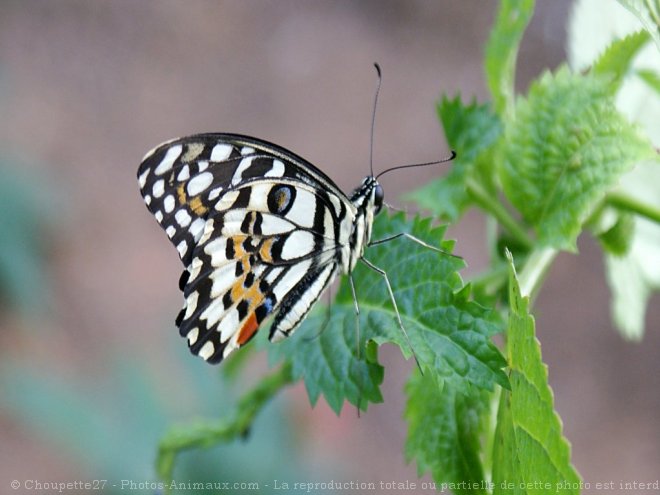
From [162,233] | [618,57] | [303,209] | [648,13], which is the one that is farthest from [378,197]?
[162,233]

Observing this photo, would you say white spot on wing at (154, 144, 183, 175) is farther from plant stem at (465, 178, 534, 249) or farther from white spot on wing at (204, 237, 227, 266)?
plant stem at (465, 178, 534, 249)

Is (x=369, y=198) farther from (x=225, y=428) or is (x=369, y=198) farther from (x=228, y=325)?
(x=225, y=428)

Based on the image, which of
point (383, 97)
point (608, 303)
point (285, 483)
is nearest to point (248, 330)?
point (285, 483)

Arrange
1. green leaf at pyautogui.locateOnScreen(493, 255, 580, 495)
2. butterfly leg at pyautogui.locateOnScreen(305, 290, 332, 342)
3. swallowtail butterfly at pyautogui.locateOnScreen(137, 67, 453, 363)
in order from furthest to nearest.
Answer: swallowtail butterfly at pyautogui.locateOnScreen(137, 67, 453, 363), butterfly leg at pyautogui.locateOnScreen(305, 290, 332, 342), green leaf at pyautogui.locateOnScreen(493, 255, 580, 495)

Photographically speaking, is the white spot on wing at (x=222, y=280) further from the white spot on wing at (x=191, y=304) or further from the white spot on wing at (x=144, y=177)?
the white spot on wing at (x=144, y=177)

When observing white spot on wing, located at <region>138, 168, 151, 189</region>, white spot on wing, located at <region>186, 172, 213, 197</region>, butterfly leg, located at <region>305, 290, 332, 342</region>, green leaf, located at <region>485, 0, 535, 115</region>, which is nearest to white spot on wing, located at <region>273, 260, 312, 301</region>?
butterfly leg, located at <region>305, 290, 332, 342</region>

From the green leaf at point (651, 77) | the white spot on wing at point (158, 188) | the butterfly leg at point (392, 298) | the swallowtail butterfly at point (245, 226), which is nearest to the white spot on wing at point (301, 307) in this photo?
the swallowtail butterfly at point (245, 226)

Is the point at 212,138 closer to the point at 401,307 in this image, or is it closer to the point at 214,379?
the point at 401,307

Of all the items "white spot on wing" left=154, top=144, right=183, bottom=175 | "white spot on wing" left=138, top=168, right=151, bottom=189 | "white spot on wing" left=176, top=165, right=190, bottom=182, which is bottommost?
"white spot on wing" left=176, top=165, right=190, bottom=182
